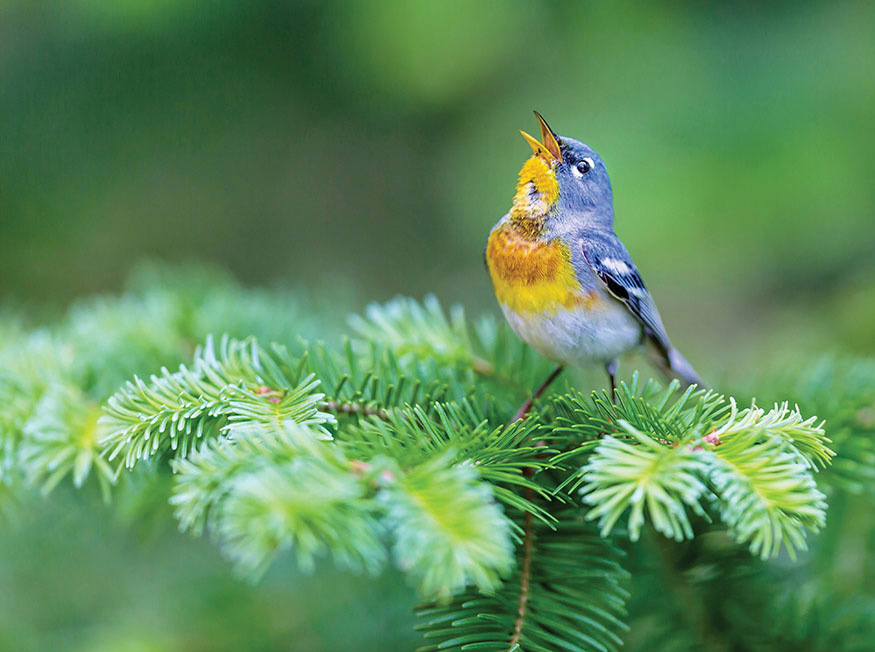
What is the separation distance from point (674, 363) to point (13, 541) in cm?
211

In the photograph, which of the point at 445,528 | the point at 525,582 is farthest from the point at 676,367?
the point at 445,528

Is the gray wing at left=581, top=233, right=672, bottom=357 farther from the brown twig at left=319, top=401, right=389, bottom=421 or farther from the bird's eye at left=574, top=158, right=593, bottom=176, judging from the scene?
the brown twig at left=319, top=401, right=389, bottom=421

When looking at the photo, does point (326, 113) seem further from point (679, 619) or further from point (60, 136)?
point (679, 619)

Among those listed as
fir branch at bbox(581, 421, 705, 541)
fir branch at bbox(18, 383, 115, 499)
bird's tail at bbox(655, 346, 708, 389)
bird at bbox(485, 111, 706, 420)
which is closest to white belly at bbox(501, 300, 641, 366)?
bird at bbox(485, 111, 706, 420)

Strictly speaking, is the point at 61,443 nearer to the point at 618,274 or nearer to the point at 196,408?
the point at 196,408

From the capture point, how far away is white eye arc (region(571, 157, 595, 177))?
1916mm

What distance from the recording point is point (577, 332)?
5.59 feet

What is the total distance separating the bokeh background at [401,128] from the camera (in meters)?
2.19

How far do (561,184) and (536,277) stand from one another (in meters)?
0.29

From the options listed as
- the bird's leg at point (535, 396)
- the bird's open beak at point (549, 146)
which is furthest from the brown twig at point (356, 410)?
the bird's open beak at point (549, 146)

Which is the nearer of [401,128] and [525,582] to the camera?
[525,582]

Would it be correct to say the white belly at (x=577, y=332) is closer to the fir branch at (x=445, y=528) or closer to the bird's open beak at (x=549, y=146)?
the bird's open beak at (x=549, y=146)

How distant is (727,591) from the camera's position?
153cm

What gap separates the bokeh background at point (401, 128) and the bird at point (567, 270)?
0.52 meters
